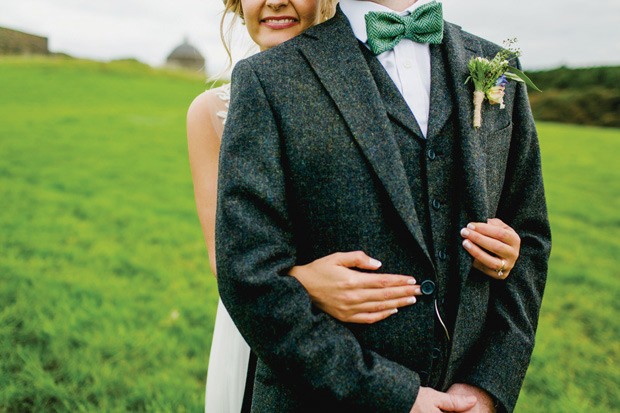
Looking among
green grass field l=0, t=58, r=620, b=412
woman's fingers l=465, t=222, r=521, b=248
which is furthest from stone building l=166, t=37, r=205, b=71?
woman's fingers l=465, t=222, r=521, b=248

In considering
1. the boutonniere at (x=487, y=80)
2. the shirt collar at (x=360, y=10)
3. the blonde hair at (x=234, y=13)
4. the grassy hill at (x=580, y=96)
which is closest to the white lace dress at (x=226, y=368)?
the blonde hair at (x=234, y=13)

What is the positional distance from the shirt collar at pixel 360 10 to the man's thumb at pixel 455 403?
1.19 m

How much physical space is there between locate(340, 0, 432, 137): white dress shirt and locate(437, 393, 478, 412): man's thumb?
0.84 m

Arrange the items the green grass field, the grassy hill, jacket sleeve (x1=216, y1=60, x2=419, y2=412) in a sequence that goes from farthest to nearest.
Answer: the grassy hill < the green grass field < jacket sleeve (x1=216, y1=60, x2=419, y2=412)

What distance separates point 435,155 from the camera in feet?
4.70

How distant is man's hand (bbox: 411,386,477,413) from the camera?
134 cm

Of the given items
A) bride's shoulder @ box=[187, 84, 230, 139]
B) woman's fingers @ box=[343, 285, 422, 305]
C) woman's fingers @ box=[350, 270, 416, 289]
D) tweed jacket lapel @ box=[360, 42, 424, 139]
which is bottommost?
woman's fingers @ box=[343, 285, 422, 305]

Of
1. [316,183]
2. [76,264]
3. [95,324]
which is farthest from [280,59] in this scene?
[76,264]

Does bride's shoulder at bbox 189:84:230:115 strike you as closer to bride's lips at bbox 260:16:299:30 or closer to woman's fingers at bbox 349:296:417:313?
bride's lips at bbox 260:16:299:30

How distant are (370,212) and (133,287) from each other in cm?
376

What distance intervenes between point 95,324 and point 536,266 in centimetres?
349

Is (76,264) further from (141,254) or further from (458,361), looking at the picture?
(458,361)

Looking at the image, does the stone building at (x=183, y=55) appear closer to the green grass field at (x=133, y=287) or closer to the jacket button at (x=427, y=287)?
the green grass field at (x=133, y=287)

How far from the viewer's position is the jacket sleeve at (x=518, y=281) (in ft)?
4.99
